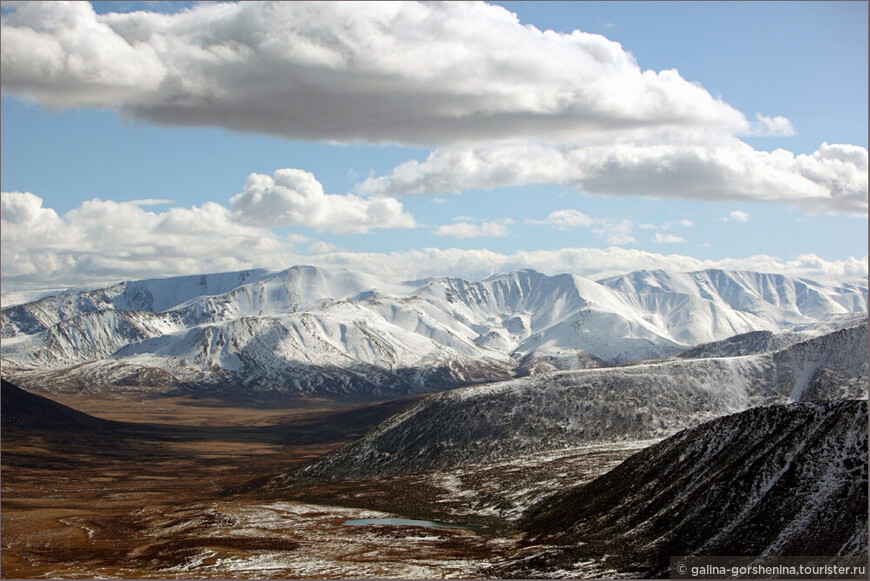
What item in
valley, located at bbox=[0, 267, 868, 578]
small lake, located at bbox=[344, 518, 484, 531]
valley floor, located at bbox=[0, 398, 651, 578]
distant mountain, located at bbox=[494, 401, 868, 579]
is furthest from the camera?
small lake, located at bbox=[344, 518, 484, 531]

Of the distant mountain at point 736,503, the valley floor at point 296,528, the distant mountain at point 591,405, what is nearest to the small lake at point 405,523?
the valley floor at point 296,528

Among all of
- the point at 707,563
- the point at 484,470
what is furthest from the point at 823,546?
the point at 484,470

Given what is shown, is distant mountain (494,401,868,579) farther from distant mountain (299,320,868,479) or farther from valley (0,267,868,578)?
distant mountain (299,320,868,479)

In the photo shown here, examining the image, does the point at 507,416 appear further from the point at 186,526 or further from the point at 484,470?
the point at 186,526

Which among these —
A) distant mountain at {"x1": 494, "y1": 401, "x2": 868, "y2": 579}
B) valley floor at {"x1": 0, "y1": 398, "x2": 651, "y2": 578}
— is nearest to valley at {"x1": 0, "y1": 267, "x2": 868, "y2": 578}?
distant mountain at {"x1": 494, "y1": 401, "x2": 868, "y2": 579}

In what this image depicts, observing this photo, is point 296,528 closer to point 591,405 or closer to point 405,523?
point 405,523

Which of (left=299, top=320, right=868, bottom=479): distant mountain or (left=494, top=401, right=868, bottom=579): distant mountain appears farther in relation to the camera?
(left=299, top=320, right=868, bottom=479): distant mountain

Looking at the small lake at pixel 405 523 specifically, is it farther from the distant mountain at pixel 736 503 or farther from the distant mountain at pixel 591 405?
the distant mountain at pixel 591 405
